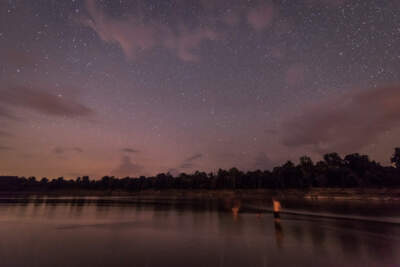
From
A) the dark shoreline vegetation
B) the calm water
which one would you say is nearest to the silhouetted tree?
the dark shoreline vegetation

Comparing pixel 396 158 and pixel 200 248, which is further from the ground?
pixel 396 158

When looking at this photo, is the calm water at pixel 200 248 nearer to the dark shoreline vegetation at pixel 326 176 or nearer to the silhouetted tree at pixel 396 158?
the dark shoreline vegetation at pixel 326 176

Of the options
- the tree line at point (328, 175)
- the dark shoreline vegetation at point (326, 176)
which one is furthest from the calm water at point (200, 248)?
the tree line at point (328, 175)

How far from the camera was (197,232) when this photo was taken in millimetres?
24656

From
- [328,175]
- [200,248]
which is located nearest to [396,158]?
[328,175]

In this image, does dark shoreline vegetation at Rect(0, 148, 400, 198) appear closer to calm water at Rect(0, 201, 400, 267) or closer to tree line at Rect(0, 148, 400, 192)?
tree line at Rect(0, 148, 400, 192)

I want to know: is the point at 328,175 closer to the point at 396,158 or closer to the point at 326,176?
the point at 326,176

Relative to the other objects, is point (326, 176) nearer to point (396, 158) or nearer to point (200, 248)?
point (396, 158)

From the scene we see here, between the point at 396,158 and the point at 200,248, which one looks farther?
the point at 396,158

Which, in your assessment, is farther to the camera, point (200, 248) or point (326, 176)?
point (326, 176)

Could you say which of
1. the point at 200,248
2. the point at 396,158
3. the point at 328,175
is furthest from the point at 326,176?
the point at 200,248

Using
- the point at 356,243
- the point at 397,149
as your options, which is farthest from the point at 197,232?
the point at 397,149

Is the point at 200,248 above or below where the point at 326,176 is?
below

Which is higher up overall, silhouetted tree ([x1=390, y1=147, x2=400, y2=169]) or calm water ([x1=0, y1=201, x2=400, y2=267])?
silhouetted tree ([x1=390, y1=147, x2=400, y2=169])
